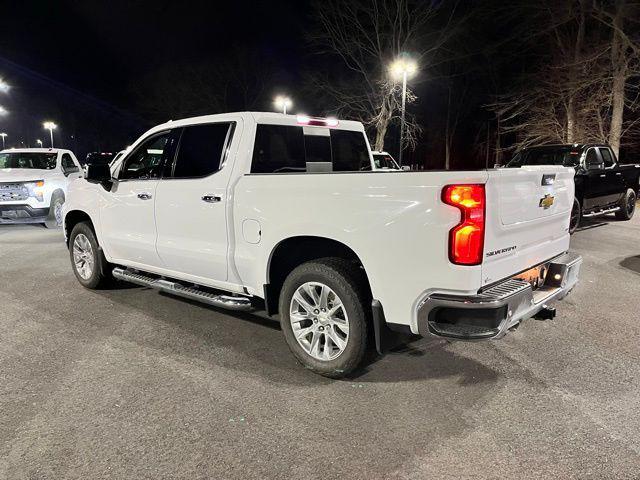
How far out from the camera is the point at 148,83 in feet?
144

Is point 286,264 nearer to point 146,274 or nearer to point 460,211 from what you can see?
point 460,211

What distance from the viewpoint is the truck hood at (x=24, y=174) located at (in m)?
10.6

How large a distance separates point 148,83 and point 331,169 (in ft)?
143

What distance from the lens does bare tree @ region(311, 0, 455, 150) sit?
83.3ft

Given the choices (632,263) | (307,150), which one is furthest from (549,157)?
(307,150)

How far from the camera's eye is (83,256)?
6.16 metres

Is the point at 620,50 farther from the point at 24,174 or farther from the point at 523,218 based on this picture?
→ the point at 24,174

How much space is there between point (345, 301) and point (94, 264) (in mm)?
3794

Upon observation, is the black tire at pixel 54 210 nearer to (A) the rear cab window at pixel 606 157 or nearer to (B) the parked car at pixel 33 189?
(B) the parked car at pixel 33 189

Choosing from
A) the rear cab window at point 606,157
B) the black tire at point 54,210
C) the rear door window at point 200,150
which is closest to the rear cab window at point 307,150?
the rear door window at point 200,150

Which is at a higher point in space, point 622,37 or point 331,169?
point 622,37

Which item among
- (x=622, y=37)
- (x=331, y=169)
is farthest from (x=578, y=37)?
(x=331, y=169)

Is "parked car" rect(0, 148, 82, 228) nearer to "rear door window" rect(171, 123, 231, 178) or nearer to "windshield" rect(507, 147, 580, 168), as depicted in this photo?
"rear door window" rect(171, 123, 231, 178)

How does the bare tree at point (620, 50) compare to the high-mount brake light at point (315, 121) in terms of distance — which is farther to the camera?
the bare tree at point (620, 50)
